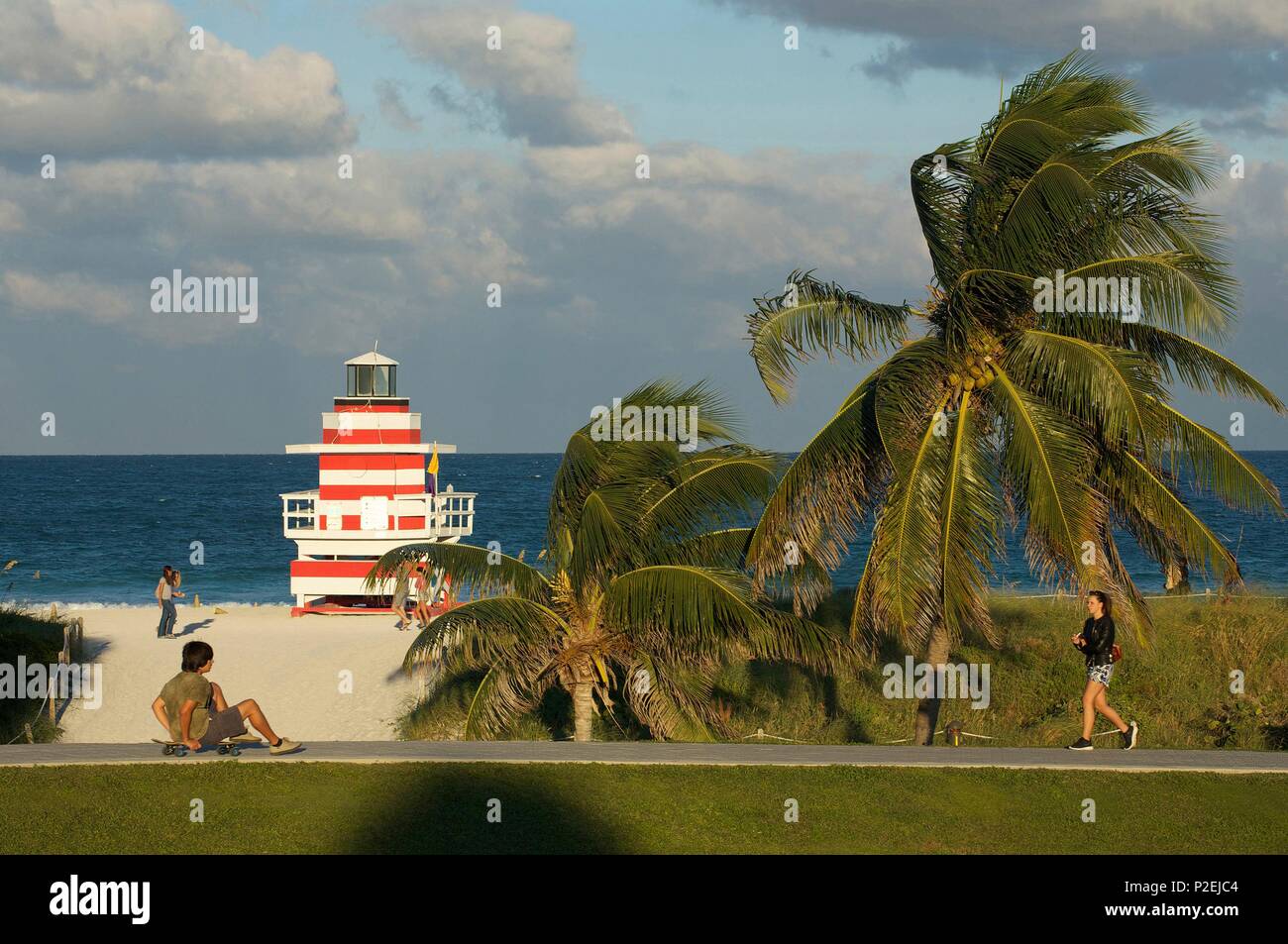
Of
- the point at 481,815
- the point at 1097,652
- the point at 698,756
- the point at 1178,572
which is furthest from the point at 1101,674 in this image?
the point at 481,815

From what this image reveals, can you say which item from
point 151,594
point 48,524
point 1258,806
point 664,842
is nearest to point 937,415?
point 1258,806

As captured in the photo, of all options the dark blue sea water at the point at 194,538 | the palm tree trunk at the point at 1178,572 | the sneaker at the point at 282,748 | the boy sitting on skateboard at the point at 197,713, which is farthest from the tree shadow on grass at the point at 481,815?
the dark blue sea water at the point at 194,538

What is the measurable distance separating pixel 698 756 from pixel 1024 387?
5.60 meters

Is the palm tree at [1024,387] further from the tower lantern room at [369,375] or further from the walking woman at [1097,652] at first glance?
the tower lantern room at [369,375]

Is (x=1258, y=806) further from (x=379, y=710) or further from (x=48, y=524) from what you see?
(x=48, y=524)

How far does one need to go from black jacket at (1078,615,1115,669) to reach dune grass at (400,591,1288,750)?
4754mm

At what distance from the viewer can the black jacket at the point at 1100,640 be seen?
46.5ft

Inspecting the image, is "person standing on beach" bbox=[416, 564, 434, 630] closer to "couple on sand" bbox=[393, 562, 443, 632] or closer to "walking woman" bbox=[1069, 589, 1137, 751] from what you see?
"couple on sand" bbox=[393, 562, 443, 632]

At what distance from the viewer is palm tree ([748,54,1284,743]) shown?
48.0 ft

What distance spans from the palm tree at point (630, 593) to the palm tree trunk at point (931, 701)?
129 centimetres

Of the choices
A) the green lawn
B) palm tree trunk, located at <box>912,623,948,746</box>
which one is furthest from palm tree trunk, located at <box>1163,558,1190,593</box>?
the green lawn

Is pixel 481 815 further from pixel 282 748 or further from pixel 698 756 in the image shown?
pixel 698 756
